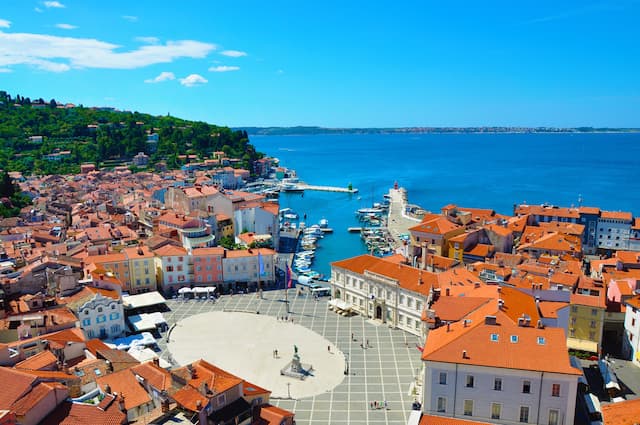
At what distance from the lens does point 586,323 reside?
4391 centimetres

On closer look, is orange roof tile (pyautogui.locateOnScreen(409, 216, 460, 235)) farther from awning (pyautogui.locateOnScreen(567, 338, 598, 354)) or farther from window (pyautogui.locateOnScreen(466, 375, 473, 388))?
window (pyautogui.locateOnScreen(466, 375, 473, 388))

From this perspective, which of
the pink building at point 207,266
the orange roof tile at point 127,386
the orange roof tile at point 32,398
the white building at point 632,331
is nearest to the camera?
the orange roof tile at point 32,398

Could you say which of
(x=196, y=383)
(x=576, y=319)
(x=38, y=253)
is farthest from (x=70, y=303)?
(x=576, y=319)

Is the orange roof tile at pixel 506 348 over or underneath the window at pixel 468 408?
over

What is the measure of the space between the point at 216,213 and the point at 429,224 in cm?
3518

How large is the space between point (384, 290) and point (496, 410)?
21537mm

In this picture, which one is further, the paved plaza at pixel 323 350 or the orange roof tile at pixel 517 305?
the paved plaza at pixel 323 350

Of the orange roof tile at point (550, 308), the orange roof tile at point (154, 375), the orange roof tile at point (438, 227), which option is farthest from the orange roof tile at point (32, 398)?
the orange roof tile at point (438, 227)

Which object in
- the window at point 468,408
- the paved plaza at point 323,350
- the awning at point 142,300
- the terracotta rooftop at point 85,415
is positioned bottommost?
the paved plaza at point 323,350

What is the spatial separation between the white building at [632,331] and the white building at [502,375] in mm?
17053

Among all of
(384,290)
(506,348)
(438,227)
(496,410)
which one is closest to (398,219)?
(438,227)

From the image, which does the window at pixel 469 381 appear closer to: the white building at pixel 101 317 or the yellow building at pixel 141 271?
the white building at pixel 101 317

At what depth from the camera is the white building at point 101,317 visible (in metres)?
42.8

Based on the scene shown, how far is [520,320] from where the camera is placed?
31.9m
